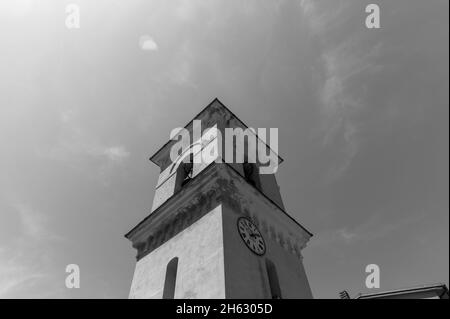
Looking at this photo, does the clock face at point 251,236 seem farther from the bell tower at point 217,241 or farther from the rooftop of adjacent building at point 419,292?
the rooftop of adjacent building at point 419,292

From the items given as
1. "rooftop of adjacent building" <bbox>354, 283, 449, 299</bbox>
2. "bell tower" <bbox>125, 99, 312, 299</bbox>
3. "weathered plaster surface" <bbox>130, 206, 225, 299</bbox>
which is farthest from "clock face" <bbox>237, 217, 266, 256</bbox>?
"rooftop of adjacent building" <bbox>354, 283, 449, 299</bbox>

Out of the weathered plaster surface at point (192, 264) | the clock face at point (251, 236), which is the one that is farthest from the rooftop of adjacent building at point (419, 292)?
the weathered plaster surface at point (192, 264)

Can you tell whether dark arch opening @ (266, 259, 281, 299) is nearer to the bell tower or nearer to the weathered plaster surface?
the bell tower

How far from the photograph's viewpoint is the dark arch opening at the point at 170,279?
1069cm

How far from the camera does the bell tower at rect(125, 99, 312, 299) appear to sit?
9.51 metres

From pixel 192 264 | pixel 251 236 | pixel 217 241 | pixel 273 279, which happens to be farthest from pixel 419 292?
pixel 192 264

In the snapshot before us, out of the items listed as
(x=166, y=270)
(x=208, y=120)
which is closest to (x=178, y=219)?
(x=166, y=270)

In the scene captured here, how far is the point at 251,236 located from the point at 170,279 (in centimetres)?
331

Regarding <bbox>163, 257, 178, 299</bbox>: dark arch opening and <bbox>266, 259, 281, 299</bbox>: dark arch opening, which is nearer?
<bbox>163, 257, 178, 299</bbox>: dark arch opening

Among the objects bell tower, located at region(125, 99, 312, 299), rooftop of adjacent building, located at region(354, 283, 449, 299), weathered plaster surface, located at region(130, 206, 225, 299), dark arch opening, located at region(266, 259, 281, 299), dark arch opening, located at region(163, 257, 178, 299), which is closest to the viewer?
weathered plaster surface, located at region(130, 206, 225, 299)

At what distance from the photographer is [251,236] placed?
1158 centimetres

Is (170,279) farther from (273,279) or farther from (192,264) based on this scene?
(273,279)

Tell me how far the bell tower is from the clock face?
5 centimetres
